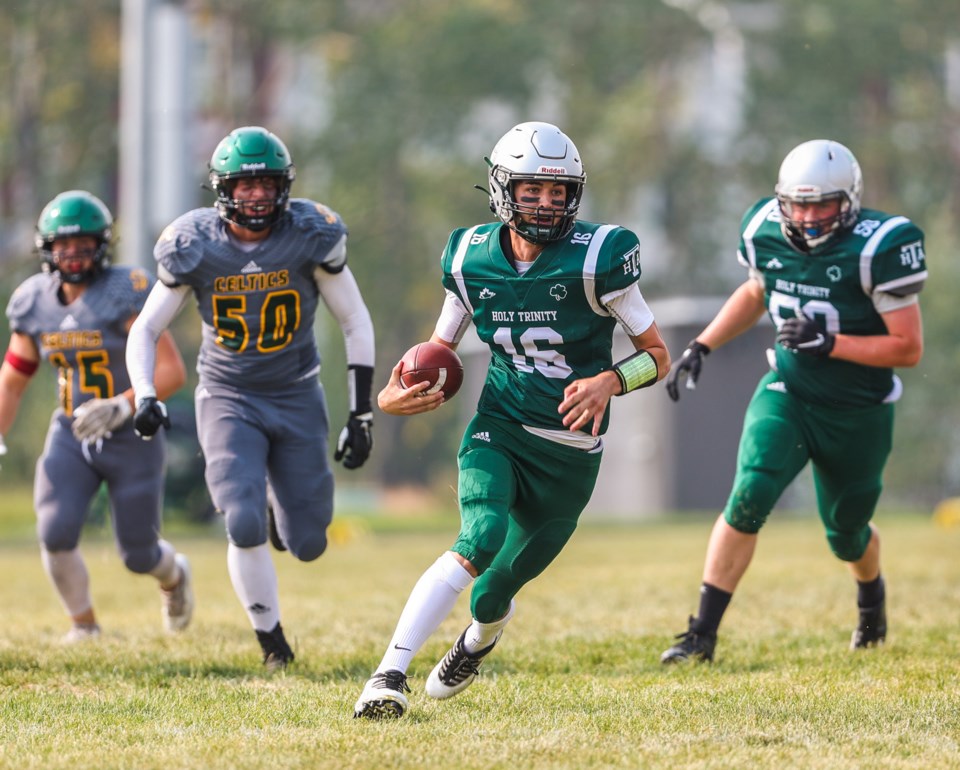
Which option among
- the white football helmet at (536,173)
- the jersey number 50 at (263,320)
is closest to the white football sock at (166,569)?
the jersey number 50 at (263,320)

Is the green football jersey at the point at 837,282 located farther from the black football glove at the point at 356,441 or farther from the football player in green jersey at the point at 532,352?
the black football glove at the point at 356,441

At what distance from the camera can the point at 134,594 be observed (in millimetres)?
10062

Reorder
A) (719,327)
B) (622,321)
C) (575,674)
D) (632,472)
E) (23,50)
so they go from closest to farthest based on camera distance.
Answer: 1. (622,321)
2. (575,674)
3. (719,327)
4. (632,472)
5. (23,50)

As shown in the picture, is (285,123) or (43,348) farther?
(285,123)

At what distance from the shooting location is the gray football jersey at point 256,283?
5.84 metres

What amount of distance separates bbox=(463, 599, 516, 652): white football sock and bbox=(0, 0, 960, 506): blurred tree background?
22.2 m

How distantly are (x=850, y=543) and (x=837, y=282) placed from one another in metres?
1.04

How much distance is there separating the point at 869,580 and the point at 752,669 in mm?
859

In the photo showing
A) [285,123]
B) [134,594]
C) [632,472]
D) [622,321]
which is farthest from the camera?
[285,123]

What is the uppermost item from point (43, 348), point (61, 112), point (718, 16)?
point (718, 16)

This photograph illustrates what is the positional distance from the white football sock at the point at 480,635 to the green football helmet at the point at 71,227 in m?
2.58

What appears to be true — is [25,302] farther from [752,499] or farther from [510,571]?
[752,499]

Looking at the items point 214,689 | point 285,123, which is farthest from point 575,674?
point 285,123

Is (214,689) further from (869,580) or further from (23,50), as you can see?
(23,50)
